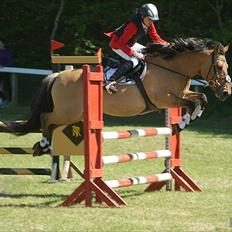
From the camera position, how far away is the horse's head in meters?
8.62

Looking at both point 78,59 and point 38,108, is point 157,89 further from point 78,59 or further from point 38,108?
point 38,108

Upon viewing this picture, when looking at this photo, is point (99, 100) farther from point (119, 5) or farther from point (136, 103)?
point (119, 5)

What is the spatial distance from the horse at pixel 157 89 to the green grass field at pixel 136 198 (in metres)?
0.81

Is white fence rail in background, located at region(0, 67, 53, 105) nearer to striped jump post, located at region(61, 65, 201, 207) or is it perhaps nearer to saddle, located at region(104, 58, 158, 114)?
saddle, located at region(104, 58, 158, 114)

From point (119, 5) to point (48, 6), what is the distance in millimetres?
2160

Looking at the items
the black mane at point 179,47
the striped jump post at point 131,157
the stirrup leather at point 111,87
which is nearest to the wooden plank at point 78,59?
the stirrup leather at point 111,87

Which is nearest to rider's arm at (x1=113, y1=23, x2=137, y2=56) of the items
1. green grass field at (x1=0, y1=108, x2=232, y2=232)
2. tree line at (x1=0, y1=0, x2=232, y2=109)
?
green grass field at (x1=0, y1=108, x2=232, y2=232)

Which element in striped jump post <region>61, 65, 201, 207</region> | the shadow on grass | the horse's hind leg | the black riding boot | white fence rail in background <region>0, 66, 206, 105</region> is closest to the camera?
striped jump post <region>61, 65, 201, 207</region>

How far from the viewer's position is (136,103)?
348 inches

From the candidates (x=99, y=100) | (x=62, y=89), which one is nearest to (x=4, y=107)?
(x=62, y=89)

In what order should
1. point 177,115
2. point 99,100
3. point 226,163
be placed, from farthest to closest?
point 226,163 < point 177,115 < point 99,100

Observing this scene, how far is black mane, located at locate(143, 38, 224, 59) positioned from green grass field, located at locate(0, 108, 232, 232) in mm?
1645

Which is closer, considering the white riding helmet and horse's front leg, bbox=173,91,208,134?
horse's front leg, bbox=173,91,208,134

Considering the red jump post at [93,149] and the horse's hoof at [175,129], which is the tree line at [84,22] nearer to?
the horse's hoof at [175,129]
